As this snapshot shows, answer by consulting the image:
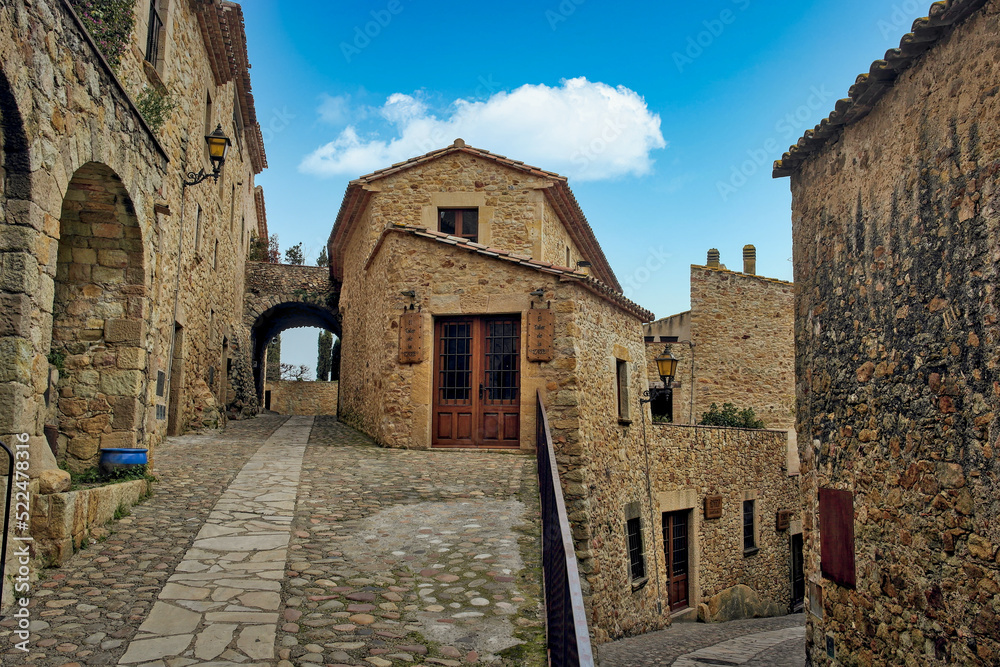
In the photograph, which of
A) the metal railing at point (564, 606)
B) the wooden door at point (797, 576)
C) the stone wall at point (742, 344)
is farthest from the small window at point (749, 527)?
the metal railing at point (564, 606)

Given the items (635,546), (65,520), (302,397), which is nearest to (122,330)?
(65,520)

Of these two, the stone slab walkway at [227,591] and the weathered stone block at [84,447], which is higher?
the weathered stone block at [84,447]

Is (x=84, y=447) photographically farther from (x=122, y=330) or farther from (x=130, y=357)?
(x=122, y=330)

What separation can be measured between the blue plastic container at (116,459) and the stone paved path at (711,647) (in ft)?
18.7

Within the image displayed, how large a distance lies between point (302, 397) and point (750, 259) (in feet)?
68.2

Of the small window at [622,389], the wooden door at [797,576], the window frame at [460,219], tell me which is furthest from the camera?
the wooden door at [797,576]

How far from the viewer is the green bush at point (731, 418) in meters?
20.4

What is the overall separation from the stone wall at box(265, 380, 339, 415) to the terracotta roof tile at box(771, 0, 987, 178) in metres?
29.5

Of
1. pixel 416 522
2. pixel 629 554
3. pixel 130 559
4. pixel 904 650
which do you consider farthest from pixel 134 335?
pixel 629 554

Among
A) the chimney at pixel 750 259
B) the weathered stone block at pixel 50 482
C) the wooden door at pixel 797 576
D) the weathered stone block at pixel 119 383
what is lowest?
the wooden door at pixel 797 576

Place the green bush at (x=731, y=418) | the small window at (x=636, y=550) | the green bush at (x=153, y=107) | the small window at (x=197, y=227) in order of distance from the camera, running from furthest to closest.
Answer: the green bush at (x=731, y=418) → the small window at (x=197, y=227) → the small window at (x=636, y=550) → the green bush at (x=153, y=107)

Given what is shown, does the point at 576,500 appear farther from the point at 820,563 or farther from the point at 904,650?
the point at 904,650

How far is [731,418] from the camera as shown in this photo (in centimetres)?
2044

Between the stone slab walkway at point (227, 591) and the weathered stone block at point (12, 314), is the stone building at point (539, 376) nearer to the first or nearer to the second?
the stone slab walkway at point (227, 591)
